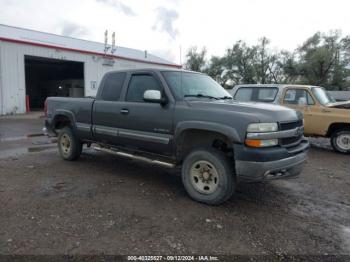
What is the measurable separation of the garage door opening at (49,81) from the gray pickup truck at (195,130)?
81.0ft

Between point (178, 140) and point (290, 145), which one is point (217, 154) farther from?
point (290, 145)

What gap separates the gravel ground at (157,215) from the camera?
311cm

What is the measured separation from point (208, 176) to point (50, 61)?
25539 millimetres

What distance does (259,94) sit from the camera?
29.2 ft

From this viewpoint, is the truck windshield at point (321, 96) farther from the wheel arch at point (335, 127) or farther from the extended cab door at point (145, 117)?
the extended cab door at point (145, 117)

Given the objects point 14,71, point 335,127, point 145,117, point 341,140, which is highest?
point 14,71

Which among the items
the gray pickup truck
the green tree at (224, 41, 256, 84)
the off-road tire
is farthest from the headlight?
the green tree at (224, 41, 256, 84)

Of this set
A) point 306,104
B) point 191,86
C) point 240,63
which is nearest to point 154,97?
point 191,86

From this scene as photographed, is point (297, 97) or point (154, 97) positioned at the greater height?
point (297, 97)

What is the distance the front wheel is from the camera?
4.00 metres

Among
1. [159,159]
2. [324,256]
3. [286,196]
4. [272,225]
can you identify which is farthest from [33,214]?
[286,196]

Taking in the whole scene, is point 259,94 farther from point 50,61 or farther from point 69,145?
point 50,61

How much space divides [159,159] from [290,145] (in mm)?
2067

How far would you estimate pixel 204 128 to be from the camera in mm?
4074
